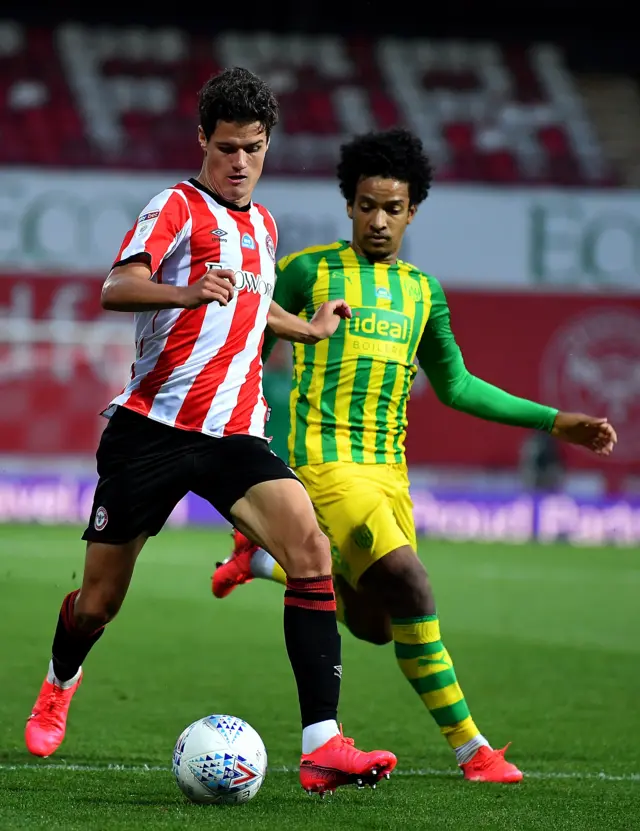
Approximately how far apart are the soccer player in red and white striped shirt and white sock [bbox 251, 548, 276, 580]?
1.11 meters

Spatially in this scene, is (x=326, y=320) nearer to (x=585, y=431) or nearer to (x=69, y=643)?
(x=585, y=431)

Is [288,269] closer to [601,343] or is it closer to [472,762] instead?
[472,762]

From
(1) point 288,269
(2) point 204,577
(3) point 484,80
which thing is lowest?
(2) point 204,577

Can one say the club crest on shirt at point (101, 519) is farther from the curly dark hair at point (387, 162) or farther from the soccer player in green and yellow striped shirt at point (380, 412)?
the curly dark hair at point (387, 162)

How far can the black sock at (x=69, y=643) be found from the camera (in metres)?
4.93

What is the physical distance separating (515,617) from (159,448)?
21.6 ft

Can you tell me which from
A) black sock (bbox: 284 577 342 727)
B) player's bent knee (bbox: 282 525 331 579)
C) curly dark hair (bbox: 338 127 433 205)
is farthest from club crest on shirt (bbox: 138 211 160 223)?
curly dark hair (bbox: 338 127 433 205)

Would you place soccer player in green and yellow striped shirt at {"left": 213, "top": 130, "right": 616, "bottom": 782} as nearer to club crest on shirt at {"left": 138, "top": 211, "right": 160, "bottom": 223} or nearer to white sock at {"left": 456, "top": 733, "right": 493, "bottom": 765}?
white sock at {"left": 456, "top": 733, "right": 493, "bottom": 765}

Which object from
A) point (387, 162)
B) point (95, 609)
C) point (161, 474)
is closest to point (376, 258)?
point (387, 162)

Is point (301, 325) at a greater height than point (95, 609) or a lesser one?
greater

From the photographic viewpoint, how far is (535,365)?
21.1 m

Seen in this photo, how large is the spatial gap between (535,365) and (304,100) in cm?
537

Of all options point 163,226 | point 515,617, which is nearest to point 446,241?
point 515,617

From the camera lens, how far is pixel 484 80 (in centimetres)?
2316
